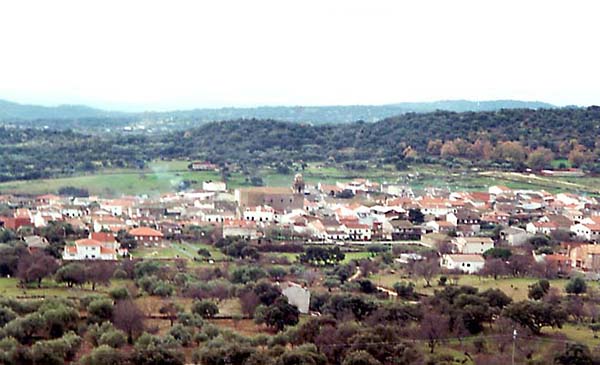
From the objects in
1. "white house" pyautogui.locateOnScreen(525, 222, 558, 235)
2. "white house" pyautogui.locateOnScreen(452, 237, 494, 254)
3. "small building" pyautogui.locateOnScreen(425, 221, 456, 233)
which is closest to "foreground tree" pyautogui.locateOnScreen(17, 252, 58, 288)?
"white house" pyautogui.locateOnScreen(452, 237, 494, 254)

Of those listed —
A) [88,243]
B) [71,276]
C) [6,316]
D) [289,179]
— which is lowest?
[289,179]

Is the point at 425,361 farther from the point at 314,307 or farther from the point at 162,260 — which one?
the point at 162,260

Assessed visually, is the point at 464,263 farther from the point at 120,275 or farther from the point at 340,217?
the point at 120,275

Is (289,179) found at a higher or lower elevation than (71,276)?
lower

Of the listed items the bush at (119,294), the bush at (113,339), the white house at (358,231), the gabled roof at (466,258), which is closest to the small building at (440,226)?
the white house at (358,231)

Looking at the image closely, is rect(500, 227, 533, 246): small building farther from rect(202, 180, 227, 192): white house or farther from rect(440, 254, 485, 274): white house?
rect(202, 180, 227, 192): white house

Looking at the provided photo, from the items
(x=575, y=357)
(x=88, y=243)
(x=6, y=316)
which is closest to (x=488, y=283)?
(x=575, y=357)
